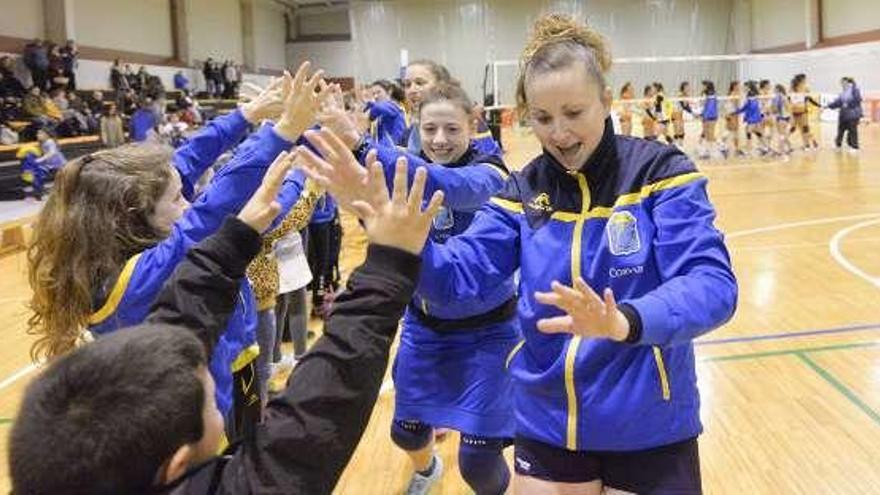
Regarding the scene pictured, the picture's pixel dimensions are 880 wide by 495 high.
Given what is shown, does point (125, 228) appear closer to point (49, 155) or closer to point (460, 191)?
point (460, 191)

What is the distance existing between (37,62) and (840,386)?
17.6 m

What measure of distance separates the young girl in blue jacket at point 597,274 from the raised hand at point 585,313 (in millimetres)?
217

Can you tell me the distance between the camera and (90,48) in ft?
73.2

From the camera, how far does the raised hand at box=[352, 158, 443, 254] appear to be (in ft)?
4.56

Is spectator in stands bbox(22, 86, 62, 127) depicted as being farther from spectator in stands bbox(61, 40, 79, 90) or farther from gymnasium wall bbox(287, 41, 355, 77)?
gymnasium wall bbox(287, 41, 355, 77)

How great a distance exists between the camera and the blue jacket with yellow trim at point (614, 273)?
185 centimetres

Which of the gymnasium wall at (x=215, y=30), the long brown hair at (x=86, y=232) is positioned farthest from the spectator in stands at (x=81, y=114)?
the long brown hair at (x=86, y=232)

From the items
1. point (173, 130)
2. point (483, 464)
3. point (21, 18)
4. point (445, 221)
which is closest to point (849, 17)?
point (173, 130)

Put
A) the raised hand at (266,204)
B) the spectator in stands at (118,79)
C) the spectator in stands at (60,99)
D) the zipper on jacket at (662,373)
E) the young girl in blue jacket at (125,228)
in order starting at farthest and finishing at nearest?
1. the spectator in stands at (118,79)
2. the spectator in stands at (60,99)
3. the young girl in blue jacket at (125,228)
4. the zipper on jacket at (662,373)
5. the raised hand at (266,204)

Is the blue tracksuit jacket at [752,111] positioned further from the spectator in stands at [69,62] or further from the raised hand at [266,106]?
the raised hand at [266,106]

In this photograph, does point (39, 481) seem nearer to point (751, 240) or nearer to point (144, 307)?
point (144, 307)

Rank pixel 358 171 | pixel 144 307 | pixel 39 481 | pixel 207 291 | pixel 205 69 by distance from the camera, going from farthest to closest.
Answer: pixel 205 69, pixel 144 307, pixel 207 291, pixel 358 171, pixel 39 481

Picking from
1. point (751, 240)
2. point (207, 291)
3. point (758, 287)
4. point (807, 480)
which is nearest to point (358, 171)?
point (207, 291)

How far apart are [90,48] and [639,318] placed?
2352cm
